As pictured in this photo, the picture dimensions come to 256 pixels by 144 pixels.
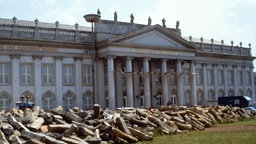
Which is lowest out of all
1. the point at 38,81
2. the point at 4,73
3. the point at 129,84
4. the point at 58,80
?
the point at 129,84

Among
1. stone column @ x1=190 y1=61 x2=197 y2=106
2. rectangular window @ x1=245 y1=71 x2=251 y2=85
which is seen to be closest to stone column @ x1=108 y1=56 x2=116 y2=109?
stone column @ x1=190 y1=61 x2=197 y2=106

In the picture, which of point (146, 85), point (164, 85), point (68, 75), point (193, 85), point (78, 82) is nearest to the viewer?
point (68, 75)

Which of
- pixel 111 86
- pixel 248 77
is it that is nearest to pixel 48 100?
pixel 111 86

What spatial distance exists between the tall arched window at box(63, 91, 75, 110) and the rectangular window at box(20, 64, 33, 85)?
4.74 metres

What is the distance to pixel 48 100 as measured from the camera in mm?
46969

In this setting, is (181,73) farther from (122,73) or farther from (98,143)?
(98,143)

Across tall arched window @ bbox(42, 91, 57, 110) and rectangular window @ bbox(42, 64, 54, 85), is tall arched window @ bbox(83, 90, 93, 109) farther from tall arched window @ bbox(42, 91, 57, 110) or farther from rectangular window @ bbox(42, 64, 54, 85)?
rectangular window @ bbox(42, 64, 54, 85)

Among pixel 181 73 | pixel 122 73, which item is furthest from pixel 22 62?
pixel 181 73

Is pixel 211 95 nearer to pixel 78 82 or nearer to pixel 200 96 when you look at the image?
→ pixel 200 96

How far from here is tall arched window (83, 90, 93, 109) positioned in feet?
164

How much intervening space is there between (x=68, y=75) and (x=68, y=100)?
2.99 meters

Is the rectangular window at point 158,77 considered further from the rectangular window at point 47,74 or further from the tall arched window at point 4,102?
the tall arched window at point 4,102

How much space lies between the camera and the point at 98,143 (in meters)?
15.9

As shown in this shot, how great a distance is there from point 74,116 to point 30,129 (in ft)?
9.98
